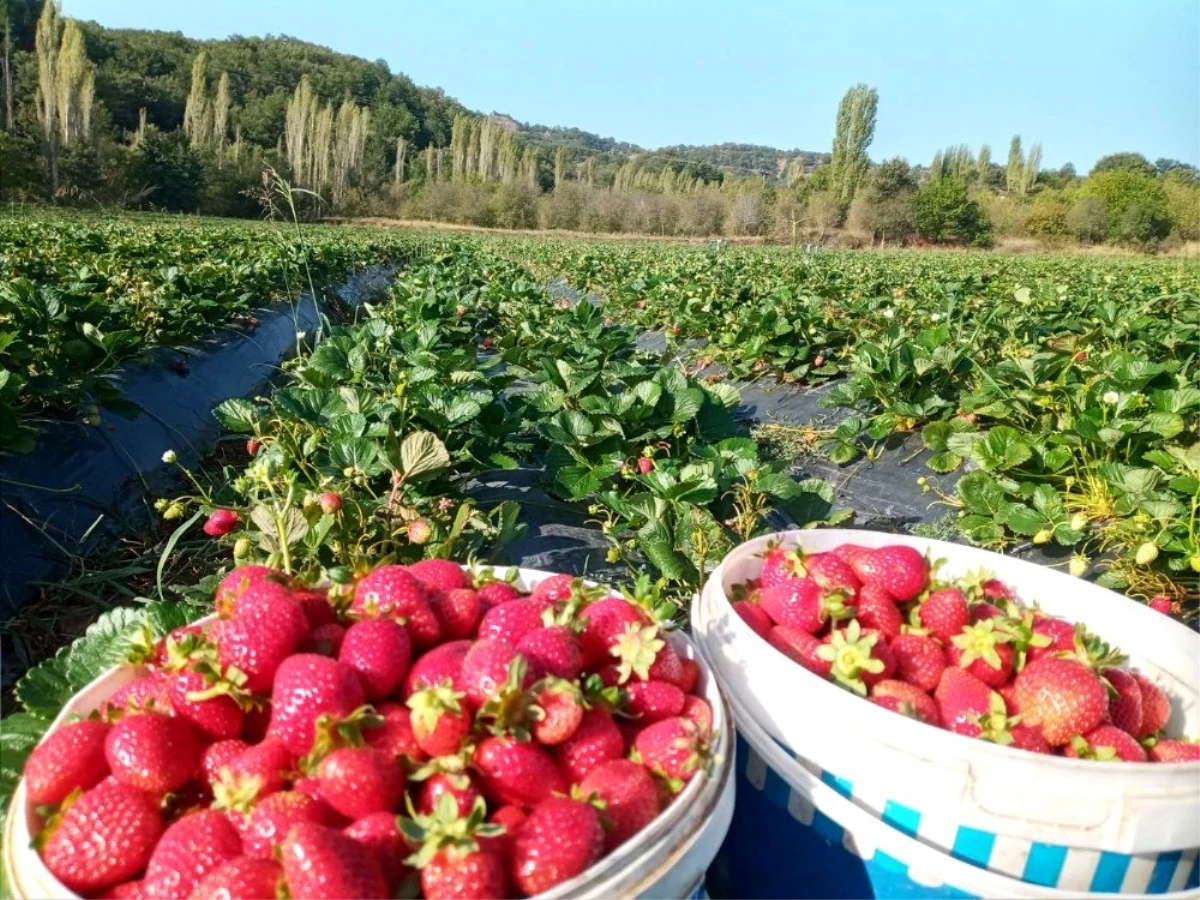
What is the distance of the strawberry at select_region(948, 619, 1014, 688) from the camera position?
1.50 meters

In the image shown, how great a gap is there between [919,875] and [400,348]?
466 cm

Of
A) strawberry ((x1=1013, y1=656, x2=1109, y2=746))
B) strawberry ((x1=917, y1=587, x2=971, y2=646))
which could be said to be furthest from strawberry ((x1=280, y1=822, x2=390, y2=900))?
strawberry ((x1=917, y1=587, x2=971, y2=646))

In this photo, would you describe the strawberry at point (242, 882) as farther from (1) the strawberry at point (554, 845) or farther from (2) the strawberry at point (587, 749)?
(2) the strawberry at point (587, 749)

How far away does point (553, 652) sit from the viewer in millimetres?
1278

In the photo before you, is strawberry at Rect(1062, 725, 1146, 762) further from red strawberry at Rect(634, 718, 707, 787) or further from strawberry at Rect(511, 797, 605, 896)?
strawberry at Rect(511, 797, 605, 896)

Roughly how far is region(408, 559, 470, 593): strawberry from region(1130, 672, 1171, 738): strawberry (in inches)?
52.8

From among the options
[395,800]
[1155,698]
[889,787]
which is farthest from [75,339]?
[1155,698]

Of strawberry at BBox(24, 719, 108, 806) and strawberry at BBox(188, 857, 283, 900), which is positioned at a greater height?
strawberry at BBox(188, 857, 283, 900)

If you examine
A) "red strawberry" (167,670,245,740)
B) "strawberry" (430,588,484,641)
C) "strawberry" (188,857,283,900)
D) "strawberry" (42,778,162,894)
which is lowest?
"strawberry" (42,778,162,894)

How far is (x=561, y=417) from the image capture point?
340 centimetres

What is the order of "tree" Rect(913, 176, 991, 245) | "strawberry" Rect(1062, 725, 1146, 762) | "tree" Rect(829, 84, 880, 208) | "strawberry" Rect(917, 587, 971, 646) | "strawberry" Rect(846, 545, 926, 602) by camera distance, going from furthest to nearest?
"tree" Rect(829, 84, 880, 208) < "tree" Rect(913, 176, 991, 245) < "strawberry" Rect(846, 545, 926, 602) < "strawberry" Rect(917, 587, 971, 646) < "strawberry" Rect(1062, 725, 1146, 762)

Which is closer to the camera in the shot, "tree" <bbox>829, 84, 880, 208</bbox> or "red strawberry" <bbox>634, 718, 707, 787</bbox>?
"red strawberry" <bbox>634, 718, 707, 787</bbox>

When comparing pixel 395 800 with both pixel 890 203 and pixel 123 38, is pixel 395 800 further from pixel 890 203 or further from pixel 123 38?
pixel 123 38

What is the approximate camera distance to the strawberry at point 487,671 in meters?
1.19
